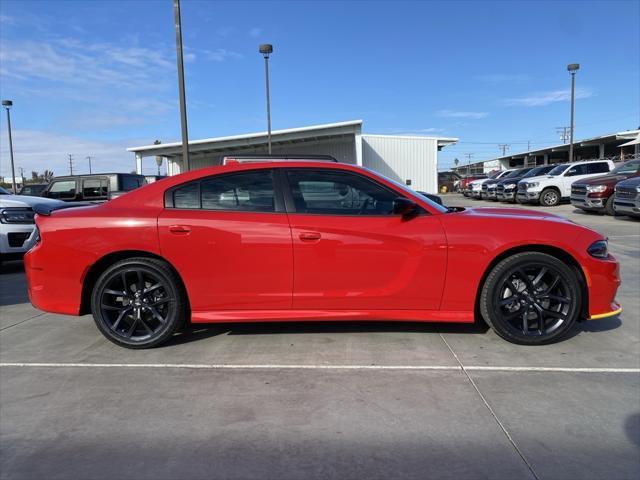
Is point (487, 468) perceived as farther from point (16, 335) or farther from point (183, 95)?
point (183, 95)

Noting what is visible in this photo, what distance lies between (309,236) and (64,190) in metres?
10.9

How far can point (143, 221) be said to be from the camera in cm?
380

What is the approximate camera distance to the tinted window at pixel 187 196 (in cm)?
393

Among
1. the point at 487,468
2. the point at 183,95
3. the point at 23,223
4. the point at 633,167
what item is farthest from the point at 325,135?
the point at 487,468

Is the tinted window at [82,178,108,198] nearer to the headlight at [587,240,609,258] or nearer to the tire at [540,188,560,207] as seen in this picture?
the headlight at [587,240,609,258]

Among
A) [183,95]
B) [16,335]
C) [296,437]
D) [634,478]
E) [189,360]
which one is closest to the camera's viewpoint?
[634,478]

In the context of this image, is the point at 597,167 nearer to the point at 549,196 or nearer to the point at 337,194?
the point at 549,196

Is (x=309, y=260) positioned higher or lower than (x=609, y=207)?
higher

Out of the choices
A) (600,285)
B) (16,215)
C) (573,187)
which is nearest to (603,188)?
(573,187)

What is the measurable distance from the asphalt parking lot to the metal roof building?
25026mm

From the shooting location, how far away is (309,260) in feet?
12.3

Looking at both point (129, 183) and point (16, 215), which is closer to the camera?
point (16, 215)

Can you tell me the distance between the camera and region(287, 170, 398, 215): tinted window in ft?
12.7

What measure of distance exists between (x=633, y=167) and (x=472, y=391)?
1478 centimetres
